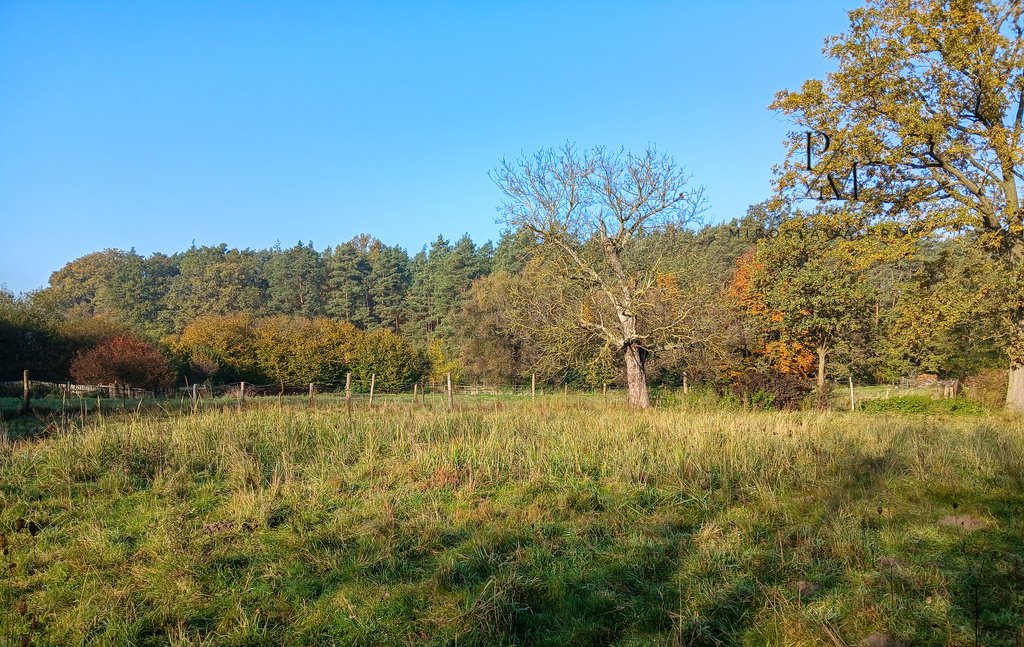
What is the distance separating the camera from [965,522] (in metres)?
5.87

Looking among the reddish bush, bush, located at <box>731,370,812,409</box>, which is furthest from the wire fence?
bush, located at <box>731,370,812,409</box>

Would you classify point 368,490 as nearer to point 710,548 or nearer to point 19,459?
point 710,548

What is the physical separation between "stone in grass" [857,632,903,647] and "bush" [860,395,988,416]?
19.7m

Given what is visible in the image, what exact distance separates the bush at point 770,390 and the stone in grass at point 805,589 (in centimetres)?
1786

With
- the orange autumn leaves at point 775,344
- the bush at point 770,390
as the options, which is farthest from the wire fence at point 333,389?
the orange autumn leaves at point 775,344

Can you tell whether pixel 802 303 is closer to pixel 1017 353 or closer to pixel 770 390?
pixel 770 390

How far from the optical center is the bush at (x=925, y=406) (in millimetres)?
20406

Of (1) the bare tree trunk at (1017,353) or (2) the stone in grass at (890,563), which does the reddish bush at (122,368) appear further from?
(1) the bare tree trunk at (1017,353)

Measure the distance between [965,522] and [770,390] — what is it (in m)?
17.7

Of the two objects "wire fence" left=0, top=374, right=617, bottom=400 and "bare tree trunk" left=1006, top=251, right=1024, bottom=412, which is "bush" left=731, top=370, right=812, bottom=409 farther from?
"wire fence" left=0, top=374, right=617, bottom=400

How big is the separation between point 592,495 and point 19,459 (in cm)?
779

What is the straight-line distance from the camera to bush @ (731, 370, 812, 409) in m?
22.1

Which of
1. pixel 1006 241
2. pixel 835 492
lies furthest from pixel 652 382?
pixel 835 492

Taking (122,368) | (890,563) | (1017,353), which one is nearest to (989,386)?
(1017,353)
